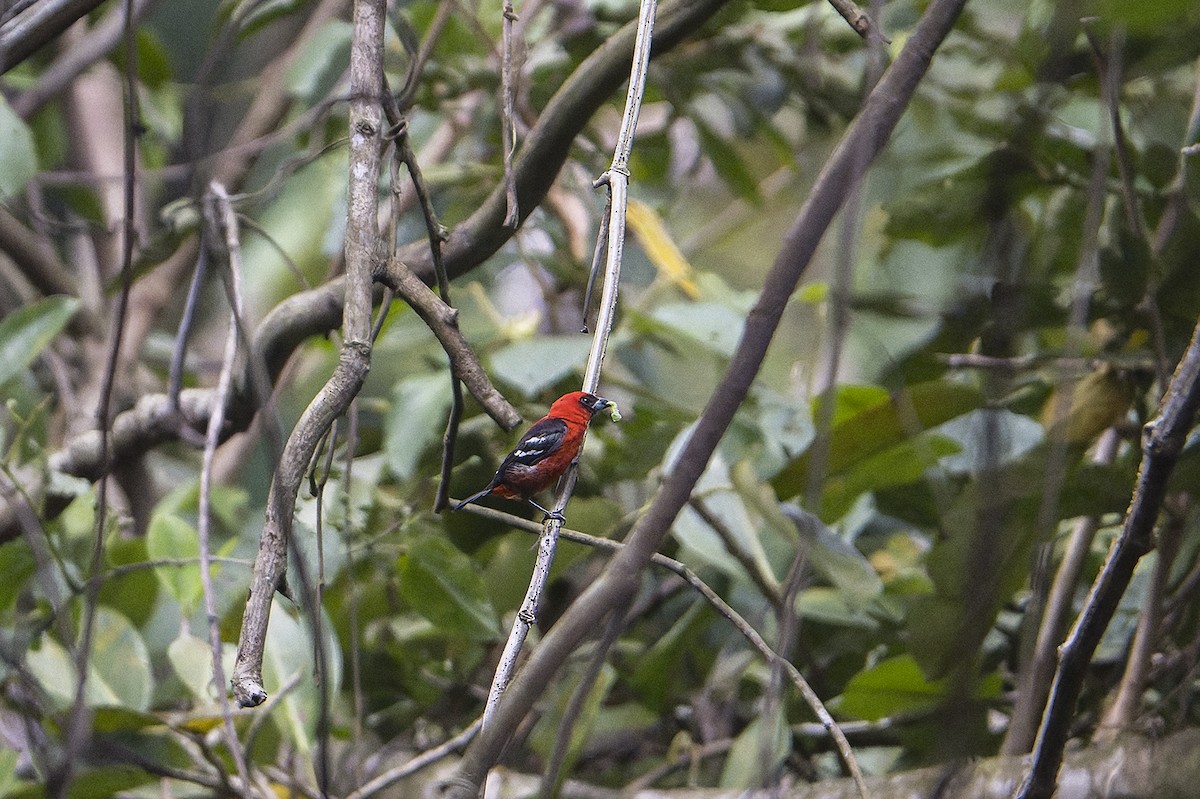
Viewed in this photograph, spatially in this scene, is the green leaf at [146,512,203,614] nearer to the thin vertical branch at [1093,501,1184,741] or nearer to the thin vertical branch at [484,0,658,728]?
the thin vertical branch at [484,0,658,728]

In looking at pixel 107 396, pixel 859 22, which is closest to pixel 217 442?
pixel 107 396

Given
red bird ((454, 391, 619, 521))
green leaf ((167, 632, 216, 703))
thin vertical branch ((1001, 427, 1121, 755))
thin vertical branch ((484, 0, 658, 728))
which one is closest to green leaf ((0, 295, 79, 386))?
green leaf ((167, 632, 216, 703))

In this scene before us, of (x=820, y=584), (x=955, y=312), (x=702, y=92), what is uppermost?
(x=702, y=92)

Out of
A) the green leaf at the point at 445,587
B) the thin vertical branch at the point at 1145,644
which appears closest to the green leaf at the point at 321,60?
the green leaf at the point at 445,587

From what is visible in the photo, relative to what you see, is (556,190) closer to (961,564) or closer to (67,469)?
(67,469)

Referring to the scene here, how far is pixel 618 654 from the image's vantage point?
2.16 meters

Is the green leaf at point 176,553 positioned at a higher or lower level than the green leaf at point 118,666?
higher

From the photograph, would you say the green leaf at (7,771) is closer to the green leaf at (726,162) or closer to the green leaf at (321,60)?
the green leaf at (321,60)

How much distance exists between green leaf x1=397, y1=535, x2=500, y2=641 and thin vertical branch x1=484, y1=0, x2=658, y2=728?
2.29 ft

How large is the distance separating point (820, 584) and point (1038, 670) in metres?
1.04

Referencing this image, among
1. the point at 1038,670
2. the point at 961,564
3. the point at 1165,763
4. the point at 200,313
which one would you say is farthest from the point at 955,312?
the point at 200,313

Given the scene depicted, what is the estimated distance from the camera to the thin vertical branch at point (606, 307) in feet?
3.12

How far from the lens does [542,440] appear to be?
62.0 inches

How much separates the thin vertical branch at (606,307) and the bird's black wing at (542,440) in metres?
0.38
